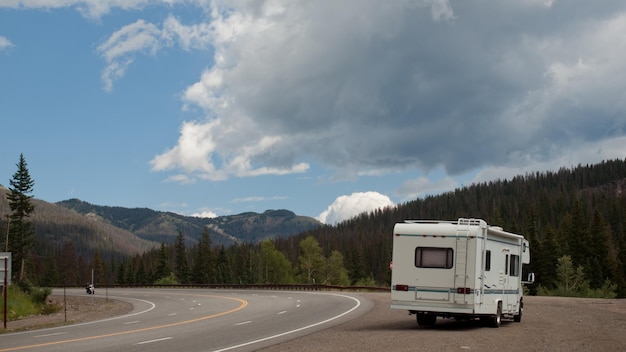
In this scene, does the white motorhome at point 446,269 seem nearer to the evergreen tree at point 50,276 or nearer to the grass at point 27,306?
the grass at point 27,306

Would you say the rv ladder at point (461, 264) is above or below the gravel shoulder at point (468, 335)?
above

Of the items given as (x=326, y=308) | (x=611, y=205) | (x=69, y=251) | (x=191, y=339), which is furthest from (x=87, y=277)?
(x=191, y=339)

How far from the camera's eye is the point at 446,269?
19.2 m

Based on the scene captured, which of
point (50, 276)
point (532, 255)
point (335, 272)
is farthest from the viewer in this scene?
point (50, 276)

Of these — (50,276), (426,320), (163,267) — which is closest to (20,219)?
(163,267)

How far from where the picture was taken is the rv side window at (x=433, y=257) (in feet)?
63.3

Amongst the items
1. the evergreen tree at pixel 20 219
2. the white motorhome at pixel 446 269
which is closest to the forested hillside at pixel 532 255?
the evergreen tree at pixel 20 219

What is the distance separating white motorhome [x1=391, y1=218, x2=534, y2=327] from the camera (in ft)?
62.4

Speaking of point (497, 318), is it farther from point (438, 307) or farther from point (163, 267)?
point (163, 267)

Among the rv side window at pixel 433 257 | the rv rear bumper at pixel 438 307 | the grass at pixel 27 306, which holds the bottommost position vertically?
the grass at pixel 27 306

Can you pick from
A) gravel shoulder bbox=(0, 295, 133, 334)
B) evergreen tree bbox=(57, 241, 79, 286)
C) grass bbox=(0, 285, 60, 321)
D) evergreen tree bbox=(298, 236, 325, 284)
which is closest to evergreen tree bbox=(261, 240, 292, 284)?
evergreen tree bbox=(298, 236, 325, 284)

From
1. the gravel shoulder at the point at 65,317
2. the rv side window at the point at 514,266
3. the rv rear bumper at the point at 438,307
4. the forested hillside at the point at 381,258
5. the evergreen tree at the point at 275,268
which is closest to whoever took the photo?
the rv rear bumper at the point at 438,307

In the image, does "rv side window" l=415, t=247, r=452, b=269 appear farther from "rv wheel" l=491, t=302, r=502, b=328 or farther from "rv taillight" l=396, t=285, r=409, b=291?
"rv wheel" l=491, t=302, r=502, b=328

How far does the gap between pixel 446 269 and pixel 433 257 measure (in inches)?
19.7
